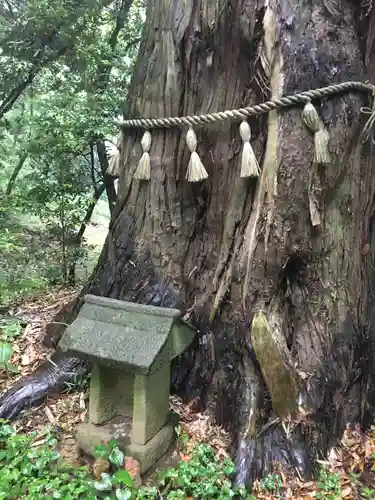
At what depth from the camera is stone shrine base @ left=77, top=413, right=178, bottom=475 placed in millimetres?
2008

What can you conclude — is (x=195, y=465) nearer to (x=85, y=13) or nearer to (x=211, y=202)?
(x=211, y=202)

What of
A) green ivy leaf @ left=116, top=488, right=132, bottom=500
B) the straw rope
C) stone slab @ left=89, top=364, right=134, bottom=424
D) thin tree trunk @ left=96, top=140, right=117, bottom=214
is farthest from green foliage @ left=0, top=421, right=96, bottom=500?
thin tree trunk @ left=96, top=140, right=117, bottom=214

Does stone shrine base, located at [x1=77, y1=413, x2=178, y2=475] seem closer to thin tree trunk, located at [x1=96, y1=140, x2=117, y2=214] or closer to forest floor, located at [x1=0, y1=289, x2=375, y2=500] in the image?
forest floor, located at [x1=0, y1=289, x2=375, y2=500]

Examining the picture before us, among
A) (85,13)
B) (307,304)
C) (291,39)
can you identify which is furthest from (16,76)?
(307,304)

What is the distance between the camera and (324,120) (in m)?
2.06

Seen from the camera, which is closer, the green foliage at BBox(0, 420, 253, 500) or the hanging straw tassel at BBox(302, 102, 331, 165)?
the green foliage at BBox(0, 420, 253, 500)

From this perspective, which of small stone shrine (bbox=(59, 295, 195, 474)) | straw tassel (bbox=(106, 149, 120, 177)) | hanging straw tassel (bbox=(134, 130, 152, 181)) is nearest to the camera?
small stone shrine (bbox=(59, 295, 195, 474))

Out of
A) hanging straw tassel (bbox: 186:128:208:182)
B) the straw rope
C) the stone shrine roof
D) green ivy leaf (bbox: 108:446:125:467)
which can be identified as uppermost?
the straw rope

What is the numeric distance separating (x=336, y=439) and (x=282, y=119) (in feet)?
5.72

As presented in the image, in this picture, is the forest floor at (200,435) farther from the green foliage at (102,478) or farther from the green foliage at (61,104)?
the green foliage at (61,104)

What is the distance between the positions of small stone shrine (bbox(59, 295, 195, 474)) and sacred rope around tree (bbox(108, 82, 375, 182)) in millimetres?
769

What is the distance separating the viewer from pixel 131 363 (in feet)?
6.08

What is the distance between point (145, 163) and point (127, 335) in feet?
3.15

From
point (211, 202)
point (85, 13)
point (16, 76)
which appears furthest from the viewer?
point (16, 76)
